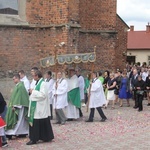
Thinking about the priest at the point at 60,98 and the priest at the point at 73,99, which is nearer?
the priest at the point at 60,98

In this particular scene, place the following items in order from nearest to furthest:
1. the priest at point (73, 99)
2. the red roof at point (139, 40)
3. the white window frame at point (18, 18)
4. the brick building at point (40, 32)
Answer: the priest at point (73, 99)
the brick building at point (40, 32)
the white window frame at point (18, 18)
the red roof at point (139, 40)

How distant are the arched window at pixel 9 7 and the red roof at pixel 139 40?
3690 centimetres

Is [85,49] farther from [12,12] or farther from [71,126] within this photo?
[71,126]

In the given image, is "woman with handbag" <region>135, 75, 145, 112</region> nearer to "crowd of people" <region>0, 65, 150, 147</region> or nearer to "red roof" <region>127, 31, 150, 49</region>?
"crowd of people" <region>0, 65, 150, 147</region>

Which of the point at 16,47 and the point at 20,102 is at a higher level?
the point at 16,47

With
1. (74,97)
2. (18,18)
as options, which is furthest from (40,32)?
(74,97)

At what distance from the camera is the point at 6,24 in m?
16.5

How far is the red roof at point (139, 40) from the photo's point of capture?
52750 millimetres

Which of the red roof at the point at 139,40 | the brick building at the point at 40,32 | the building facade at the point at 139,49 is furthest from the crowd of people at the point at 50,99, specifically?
the red roof at the point at 139,40

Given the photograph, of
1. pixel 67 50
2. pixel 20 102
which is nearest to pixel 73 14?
pixel 67 50

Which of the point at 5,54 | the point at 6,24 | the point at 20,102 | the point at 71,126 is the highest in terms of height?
the point at 6,24

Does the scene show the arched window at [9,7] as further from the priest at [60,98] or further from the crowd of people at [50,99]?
the priest at [60,98]

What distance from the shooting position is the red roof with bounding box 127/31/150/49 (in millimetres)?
52750

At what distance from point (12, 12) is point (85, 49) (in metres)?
3.90
